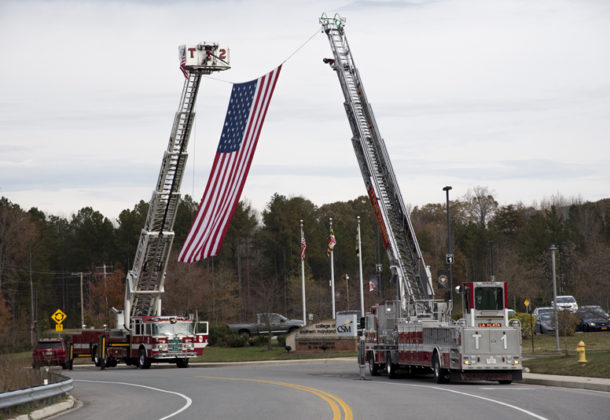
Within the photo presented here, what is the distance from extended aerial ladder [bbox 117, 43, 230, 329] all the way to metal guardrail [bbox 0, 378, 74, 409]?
62.5ft

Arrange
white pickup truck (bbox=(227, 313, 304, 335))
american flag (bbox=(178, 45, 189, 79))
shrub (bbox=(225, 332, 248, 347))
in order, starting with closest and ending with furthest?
american flag (bbox=(178, 45, 189, 79))
shrub (bbox=(225, 332, 248, 347))
white pickup truck (bbox=(227, 313, 304, 335))

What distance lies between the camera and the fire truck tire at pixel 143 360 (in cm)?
4262

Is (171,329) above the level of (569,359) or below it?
above

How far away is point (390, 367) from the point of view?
31.6 metres

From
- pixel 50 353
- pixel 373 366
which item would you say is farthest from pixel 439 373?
pixel 50 353

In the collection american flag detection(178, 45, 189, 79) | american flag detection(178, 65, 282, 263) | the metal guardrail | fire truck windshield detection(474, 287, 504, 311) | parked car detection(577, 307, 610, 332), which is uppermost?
american flag detection(178, 45, 189, 79)

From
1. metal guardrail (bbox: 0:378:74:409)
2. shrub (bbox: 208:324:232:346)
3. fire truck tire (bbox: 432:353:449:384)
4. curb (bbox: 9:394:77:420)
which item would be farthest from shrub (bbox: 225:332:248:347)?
metal guardrail (bbox: 0:378:74:409)

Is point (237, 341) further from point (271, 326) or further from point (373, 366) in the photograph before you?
point (373, 366)

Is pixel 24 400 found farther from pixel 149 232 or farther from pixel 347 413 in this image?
pixel 149 232

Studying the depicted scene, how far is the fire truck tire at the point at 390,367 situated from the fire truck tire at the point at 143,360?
49.9 feet

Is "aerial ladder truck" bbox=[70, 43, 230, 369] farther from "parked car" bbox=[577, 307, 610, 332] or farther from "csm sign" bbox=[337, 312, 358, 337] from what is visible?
"parked car" bbox=[577, 307, 610, 332]

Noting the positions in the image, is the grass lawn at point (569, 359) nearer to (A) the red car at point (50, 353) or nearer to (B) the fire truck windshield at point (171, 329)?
(B) the fire truck windshield at point (171, 329)

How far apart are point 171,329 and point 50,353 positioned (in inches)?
289

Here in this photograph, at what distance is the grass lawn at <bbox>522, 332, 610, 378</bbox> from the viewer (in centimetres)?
2634
